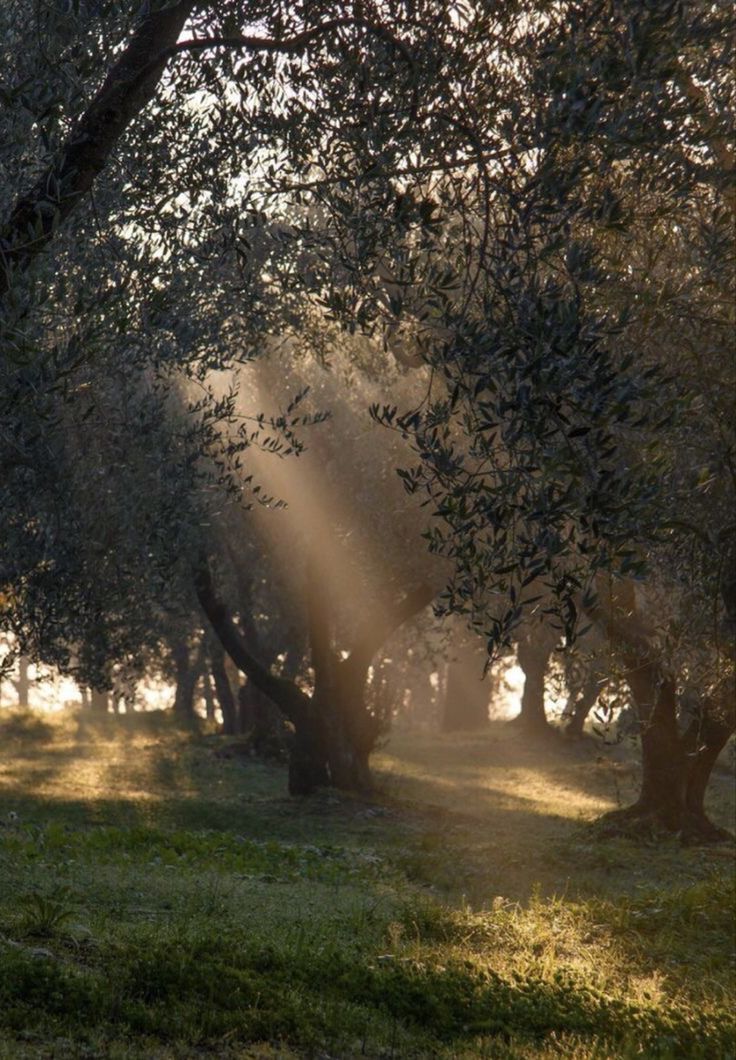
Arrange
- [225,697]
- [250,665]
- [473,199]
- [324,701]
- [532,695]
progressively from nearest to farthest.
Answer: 1. [473,199]
2. [324,701]
3. [250,665]
4. [225,697]
5. [532,695]

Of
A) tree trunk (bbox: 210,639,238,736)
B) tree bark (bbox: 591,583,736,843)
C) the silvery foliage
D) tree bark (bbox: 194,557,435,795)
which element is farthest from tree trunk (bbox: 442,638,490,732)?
the silvery foliage

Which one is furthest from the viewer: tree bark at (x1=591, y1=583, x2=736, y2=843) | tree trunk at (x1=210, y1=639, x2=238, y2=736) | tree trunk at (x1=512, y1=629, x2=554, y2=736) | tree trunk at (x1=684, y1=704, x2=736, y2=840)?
tree trunk at (x1=512, y1=629, x2=554, y2=736)

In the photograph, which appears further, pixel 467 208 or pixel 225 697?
pixel 225 697

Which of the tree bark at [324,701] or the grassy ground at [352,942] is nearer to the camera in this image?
the grassy ground at [352,942]

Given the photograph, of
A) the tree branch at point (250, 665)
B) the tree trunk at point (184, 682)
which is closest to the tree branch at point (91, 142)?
the tree branch at point (250, 665)

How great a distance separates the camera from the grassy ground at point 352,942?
28.8ft

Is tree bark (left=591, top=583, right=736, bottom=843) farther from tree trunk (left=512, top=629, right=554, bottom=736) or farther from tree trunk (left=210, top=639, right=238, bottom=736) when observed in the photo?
tree trunk (left=210, top=639, right=238, bottom=736)

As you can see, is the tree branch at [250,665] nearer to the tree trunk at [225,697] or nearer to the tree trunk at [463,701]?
the tree trunk at [225,697]

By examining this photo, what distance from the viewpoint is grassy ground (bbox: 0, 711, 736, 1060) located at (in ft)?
28.8

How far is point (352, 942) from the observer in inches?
458

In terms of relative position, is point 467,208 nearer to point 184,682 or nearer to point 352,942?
point 352,942

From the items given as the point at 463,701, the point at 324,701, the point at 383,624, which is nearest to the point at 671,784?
the point at 383,624

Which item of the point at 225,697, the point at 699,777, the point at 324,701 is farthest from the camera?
the point at 225,697

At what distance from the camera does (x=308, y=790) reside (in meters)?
30.6
